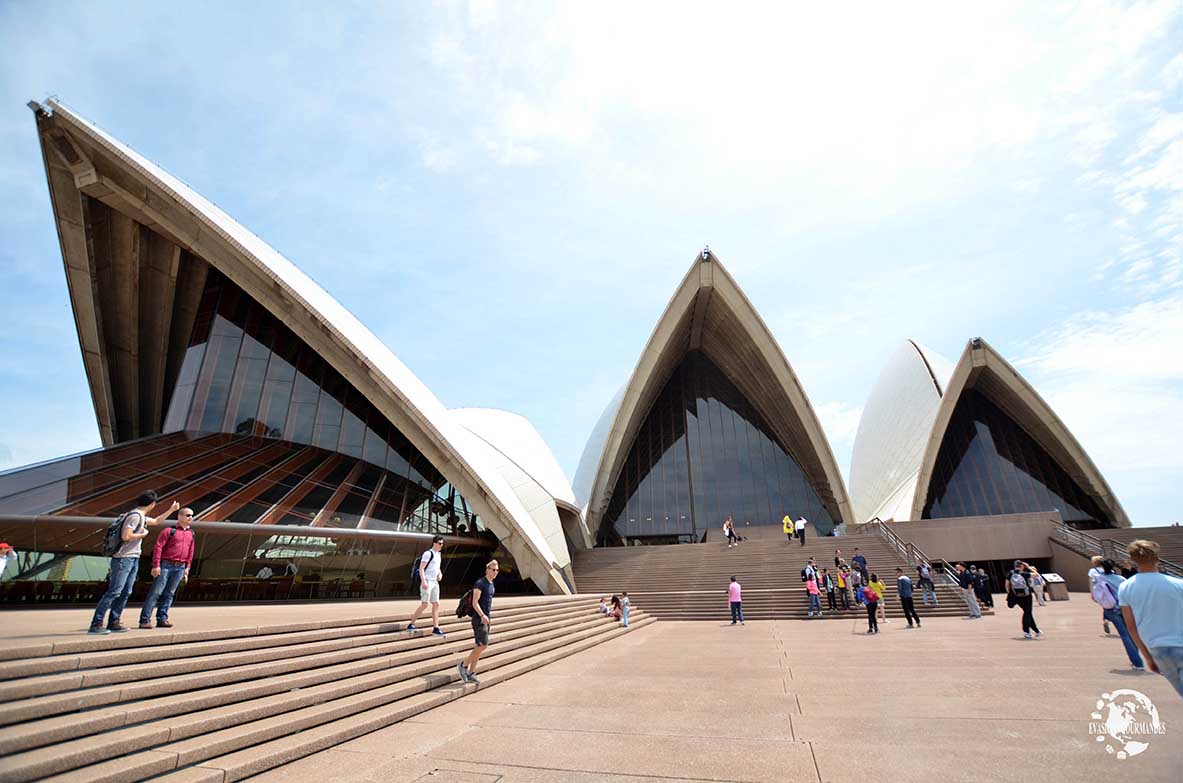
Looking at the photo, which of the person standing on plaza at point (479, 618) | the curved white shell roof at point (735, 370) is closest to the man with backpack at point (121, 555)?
the person standing on plaza at point (479, 618)

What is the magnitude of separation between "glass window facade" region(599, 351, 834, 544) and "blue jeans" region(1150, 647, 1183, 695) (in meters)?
27.9

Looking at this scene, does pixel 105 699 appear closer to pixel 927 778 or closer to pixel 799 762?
pixel 799 762

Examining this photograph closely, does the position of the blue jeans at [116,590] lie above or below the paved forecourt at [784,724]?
above

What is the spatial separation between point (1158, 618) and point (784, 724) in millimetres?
2695

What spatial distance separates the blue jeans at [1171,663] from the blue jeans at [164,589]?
8.06 m

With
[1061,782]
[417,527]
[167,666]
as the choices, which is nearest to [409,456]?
[417,527]

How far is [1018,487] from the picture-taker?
29.5 m

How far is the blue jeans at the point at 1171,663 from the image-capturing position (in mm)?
3194

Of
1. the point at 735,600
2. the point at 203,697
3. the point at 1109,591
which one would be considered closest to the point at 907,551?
the point at 735,600

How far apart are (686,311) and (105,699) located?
2726 cm

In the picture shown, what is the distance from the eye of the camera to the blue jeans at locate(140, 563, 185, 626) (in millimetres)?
5586

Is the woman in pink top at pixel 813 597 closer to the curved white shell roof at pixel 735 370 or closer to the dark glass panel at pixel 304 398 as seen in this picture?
the curved white shell roof at pixel 735 370

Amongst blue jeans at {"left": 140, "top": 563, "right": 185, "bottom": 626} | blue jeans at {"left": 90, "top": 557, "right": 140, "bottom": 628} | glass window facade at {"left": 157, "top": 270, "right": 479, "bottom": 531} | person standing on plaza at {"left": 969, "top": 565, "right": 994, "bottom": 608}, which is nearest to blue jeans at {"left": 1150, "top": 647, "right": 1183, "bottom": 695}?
blue jeans at {"left": 90, "top": 557, "right": 140, "bottom": 628}

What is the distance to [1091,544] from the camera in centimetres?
2025
